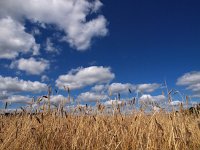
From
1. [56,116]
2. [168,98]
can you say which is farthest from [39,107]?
[168,98]

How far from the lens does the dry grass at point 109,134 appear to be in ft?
13.3

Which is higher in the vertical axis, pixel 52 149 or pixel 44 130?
pixel 44 130

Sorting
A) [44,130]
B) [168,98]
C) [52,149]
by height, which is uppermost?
[168,98]

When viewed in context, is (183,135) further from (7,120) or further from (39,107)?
(7,120)

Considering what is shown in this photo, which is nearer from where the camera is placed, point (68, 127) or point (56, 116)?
point (68, 127)

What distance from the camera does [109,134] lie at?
4641 mm

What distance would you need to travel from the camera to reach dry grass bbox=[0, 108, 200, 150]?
13.3 ft

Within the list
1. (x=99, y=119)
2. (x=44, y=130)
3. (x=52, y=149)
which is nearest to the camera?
(x=52, y=149)

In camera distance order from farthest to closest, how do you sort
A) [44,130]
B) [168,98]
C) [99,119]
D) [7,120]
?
[7,120]
[99,119]
[44,130]
[168,98]

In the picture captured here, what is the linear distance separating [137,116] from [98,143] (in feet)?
2.96

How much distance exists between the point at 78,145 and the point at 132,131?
996 mm

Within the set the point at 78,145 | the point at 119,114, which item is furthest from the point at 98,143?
the point at 119,114

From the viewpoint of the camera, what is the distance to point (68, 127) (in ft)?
17.6

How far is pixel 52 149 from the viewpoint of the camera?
4.42m
